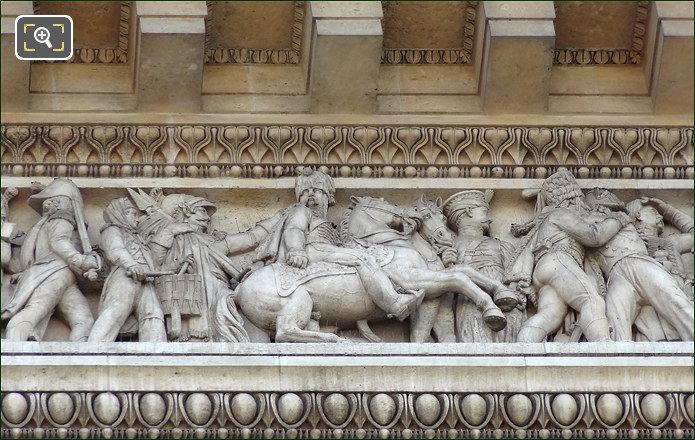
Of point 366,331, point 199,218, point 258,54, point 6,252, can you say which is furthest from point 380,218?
point 6,252

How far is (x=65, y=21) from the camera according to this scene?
39.6 feet

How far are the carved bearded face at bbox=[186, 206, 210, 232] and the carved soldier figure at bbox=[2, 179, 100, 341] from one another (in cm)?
53

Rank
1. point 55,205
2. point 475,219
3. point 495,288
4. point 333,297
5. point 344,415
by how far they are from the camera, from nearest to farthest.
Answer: point 344,415, point 333,297, point 495,288, point 55,205, point 475,219

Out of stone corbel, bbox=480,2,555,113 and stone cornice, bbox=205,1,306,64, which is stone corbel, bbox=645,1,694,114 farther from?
stone cornice, bbox=205,1,306,64

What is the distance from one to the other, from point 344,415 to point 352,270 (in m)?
0.89

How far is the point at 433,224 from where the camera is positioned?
39.1 feet

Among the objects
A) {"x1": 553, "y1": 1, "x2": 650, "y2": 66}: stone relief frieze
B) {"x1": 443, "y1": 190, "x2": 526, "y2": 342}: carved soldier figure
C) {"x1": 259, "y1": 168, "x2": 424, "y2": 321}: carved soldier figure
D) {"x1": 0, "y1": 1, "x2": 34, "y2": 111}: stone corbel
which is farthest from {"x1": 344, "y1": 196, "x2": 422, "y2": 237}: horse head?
{"x1": 0, "y1": 1, "x2": 34, "y2": 111}: stone corbel

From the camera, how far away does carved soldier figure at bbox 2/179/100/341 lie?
11.3m

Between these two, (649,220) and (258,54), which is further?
(258,54)

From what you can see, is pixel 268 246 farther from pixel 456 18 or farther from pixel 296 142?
pixel 456 18

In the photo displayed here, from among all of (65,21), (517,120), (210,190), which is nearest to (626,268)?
(517,120)

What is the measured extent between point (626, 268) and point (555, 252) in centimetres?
35

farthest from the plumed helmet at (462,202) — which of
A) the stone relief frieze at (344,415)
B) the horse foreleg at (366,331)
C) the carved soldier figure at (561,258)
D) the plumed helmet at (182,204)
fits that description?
the stone relief frieze at (344,415)

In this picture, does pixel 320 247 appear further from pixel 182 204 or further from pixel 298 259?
pixel 182 204
